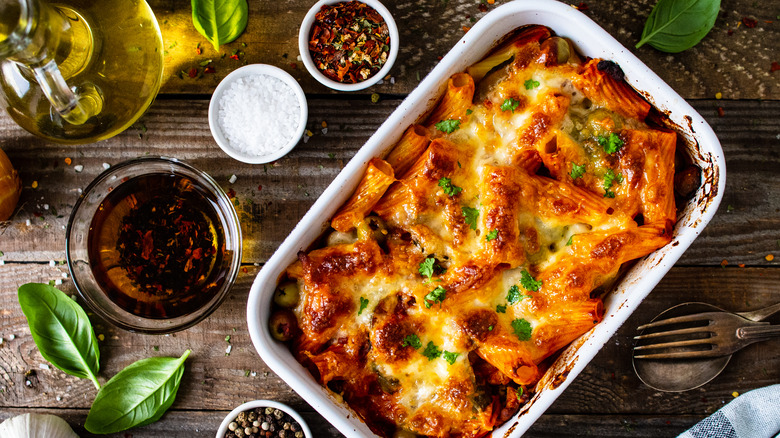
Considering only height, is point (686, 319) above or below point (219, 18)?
below

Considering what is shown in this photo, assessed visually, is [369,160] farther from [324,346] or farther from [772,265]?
[772,265]

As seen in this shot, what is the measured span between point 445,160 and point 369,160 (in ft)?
0.79

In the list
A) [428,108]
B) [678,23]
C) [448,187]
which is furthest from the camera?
[678,23]

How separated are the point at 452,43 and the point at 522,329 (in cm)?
109

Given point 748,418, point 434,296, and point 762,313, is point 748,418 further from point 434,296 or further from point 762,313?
point 434,296

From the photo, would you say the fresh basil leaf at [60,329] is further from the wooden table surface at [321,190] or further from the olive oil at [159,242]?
the olive oil at [159,242]

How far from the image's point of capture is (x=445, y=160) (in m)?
1.84

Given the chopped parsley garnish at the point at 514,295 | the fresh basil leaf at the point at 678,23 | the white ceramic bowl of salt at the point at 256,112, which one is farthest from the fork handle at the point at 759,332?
the white ceramic bowl of salt at the point at 256,112

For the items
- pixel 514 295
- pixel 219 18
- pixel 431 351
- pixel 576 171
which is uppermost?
pixel 219 18

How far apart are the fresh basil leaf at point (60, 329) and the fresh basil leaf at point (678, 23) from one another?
233cm

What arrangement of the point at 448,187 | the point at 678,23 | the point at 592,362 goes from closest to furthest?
the point at 448,187, the point at 678,23, the point at 592,362

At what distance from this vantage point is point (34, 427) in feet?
7.43

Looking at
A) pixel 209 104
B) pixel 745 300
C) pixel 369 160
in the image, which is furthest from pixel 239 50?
pixel 745 300

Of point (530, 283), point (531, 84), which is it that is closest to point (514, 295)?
point (530, 283)
